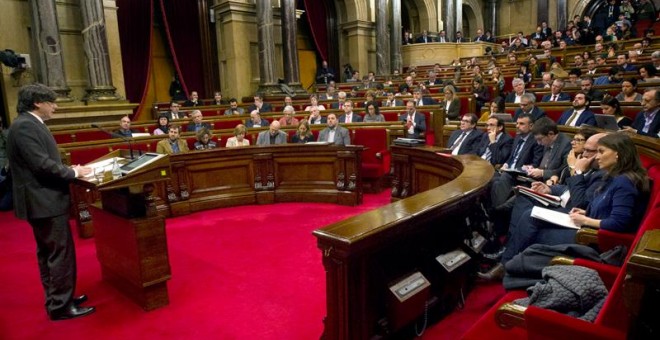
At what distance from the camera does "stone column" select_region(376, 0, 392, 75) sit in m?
14.3

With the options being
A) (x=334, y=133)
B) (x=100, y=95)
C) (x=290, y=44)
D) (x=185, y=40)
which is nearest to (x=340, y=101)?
(x=334, y=133)

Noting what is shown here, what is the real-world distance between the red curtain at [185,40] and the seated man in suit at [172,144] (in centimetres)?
671

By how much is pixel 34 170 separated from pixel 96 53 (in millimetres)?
6400

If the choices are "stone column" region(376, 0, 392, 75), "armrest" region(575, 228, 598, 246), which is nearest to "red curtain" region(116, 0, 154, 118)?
"stone column" region(376, 0, 392, 75)

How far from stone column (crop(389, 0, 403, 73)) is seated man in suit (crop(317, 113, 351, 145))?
10309mm

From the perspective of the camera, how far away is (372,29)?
15094 millimetres

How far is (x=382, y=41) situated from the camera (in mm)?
14570

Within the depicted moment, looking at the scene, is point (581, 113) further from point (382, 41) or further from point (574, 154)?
point (382, 41)

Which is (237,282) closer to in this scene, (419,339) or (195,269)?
(195,269)

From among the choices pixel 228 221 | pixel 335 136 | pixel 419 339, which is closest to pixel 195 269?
pixel 228 221

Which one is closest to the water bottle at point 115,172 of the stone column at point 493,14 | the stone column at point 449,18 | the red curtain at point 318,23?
the red curtain at point 318,23

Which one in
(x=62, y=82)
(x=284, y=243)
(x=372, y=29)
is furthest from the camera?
(x=372, y=29)

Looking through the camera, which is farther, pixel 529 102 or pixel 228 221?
pixel 529 102

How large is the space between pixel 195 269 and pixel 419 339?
191 centimetres
